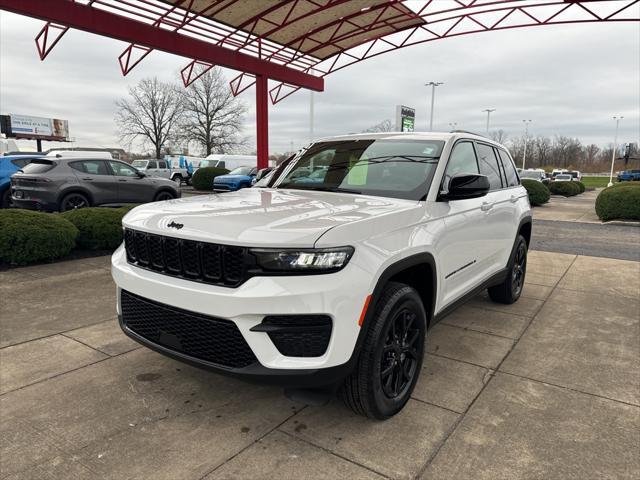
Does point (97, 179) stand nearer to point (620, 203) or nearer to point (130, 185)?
point (130, 185)

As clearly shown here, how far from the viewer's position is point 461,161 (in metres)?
3.83

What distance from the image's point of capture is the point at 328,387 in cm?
238

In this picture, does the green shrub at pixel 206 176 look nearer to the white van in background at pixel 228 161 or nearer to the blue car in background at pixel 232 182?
the blue car in background at pixel 232 182

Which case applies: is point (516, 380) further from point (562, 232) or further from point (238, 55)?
point (238, 55)

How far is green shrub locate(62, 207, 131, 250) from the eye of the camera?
7.46 m

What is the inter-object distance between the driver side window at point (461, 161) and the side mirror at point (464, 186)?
4.3 inches

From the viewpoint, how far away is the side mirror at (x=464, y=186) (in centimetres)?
320

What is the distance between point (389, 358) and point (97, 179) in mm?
10099

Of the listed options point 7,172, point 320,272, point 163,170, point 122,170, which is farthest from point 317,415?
point 163,170

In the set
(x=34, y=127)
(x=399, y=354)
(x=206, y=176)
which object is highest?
(x=34, y=127)

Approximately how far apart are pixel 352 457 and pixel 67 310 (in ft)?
11.9

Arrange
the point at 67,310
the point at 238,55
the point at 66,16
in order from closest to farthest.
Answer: the point at 67,310
the point at 66,16
the point at 238,55

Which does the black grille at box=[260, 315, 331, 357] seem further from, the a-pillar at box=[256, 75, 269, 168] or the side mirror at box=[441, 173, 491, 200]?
the a-pillar at box=[256, 75, 269, 168]

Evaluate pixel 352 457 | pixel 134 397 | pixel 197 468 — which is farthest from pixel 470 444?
pixel 134 397
